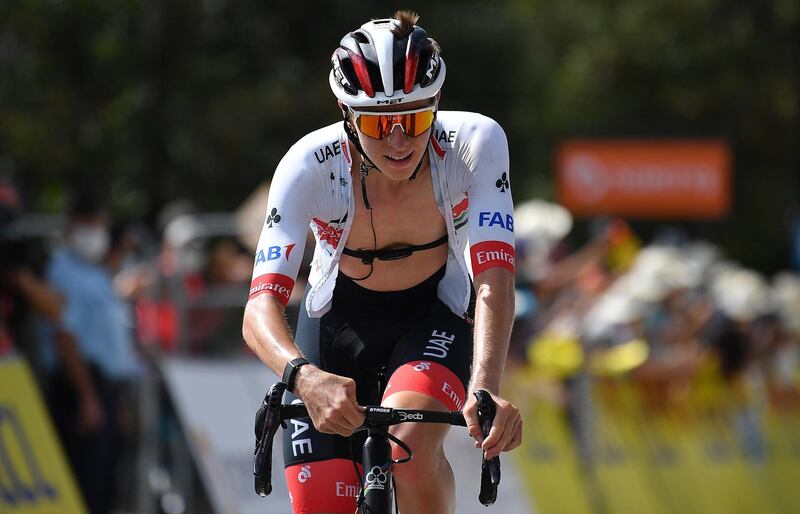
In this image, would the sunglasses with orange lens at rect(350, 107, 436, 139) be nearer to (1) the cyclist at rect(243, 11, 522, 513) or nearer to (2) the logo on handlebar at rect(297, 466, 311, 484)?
(1) the cyclist at rect(243, 11, 522, 513)

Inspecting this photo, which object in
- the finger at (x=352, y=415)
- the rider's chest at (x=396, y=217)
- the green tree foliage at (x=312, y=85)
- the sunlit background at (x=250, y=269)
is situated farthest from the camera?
the green tree foliage at (x=312, y=85)

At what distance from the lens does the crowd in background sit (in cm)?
983

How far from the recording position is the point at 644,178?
609 inches

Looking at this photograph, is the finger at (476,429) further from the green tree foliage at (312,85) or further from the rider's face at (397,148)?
the green tree foliage at (312,85)

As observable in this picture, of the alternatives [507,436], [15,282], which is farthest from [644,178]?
[507,436]

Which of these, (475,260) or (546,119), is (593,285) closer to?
(475,260)

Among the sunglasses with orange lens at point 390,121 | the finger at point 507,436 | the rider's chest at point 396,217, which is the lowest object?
the finger at point 507,436

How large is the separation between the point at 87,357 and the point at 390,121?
5.44 m

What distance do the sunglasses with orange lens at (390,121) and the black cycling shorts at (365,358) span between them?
76cm

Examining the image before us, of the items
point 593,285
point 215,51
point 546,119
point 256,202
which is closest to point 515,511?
point 593,285

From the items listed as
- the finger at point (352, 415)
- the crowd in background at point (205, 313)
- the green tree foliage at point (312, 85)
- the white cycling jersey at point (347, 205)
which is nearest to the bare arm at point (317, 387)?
the finger at point (352, 415)

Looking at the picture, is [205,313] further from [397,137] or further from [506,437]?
[506,437]

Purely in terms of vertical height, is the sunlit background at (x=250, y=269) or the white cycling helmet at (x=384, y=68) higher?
the white cycling helmet at (x=384, y=68)

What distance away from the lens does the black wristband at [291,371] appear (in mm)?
4945
